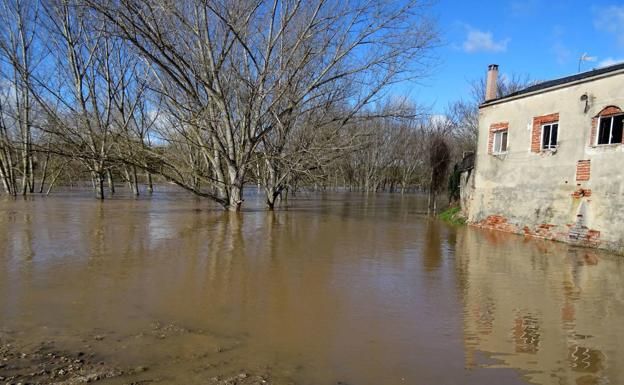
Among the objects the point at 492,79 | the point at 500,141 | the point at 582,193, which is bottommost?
the point at 582,193

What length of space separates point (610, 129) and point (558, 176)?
183 cm

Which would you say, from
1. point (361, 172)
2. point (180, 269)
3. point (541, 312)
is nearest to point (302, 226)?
point (180, 269)

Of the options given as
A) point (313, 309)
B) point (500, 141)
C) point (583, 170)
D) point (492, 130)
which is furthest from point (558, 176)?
point (313, 309)

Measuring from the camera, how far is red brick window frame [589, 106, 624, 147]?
11.0 meters

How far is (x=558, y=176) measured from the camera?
1248 centimetres

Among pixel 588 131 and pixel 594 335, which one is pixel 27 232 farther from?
pixel 588 131

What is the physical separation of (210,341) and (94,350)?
101 centimetres

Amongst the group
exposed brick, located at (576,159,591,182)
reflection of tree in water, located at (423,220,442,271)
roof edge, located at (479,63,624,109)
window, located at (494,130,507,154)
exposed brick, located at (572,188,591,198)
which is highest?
roof edge, located at (479,63,624,109)

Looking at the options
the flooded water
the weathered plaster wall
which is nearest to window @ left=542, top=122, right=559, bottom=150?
the weathered plaster wall

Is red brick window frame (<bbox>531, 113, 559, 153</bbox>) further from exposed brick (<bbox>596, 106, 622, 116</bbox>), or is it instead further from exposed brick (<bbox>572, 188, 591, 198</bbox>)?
exposed brick (<bbox>572, 188, 591, 198</bbox>)

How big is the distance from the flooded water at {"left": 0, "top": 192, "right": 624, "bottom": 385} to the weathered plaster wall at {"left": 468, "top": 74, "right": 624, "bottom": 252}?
1495 millimetres

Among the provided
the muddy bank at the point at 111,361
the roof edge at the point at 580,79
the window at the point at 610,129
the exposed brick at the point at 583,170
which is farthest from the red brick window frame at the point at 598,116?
the muddy bank at the point at 111,361

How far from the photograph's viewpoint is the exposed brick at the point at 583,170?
1157cm

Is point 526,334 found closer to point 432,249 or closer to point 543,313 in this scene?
point 543,313
